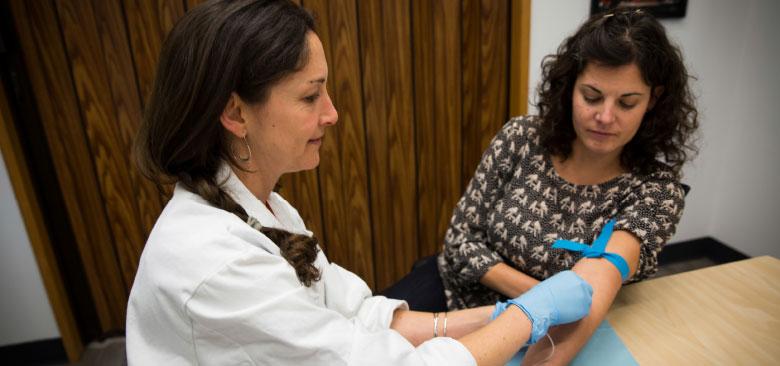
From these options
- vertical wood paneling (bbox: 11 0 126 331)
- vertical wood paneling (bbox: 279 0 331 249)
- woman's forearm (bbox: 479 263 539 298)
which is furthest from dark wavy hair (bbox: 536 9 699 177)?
vertical wood paneling (bbox: 11 0 126 331)

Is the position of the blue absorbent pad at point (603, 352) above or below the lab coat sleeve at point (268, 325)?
below

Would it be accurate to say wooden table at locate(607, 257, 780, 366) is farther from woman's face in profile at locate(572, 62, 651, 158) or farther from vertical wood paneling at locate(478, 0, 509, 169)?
vertical wood paneling at locate(478, 0, 509, 169)

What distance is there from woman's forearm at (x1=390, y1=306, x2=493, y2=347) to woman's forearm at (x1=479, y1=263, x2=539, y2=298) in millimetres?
124

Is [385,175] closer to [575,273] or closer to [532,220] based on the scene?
[532,220]

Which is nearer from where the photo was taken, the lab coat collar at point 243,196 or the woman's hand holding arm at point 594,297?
the lab coat collar at point 243,196

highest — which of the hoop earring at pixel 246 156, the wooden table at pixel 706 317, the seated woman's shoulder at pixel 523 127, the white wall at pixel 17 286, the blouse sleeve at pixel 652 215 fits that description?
the hoop earring at pixel 246 156

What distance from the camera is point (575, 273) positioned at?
3.45ft

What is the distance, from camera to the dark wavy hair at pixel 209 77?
74 cm

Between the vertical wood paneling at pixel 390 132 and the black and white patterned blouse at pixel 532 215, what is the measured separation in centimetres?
65

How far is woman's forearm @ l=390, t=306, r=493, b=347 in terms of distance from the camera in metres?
1.11

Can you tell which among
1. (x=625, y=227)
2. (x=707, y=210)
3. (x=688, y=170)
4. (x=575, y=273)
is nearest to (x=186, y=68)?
(x=575, y=273)

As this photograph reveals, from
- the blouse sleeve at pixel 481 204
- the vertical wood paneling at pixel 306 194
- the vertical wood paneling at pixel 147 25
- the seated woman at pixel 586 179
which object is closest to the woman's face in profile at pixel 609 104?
the seated woman at pixel 586 179

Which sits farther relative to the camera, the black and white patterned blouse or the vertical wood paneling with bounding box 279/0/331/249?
the vertical wood paneling with bounding box 279/0/331/249

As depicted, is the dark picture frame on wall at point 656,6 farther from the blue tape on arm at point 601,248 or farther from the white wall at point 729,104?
the blue tape on arm at point 601,248
